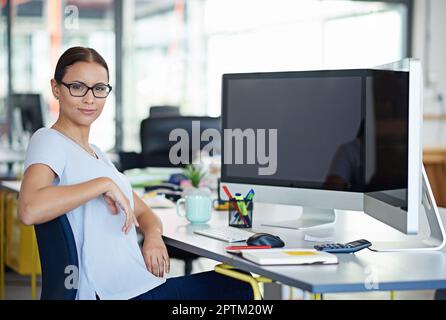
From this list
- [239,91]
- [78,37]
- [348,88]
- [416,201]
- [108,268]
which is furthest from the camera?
[78,37]

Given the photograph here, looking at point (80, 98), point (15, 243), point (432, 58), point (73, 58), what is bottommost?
point (15, 243)

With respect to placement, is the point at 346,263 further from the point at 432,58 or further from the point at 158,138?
the point at 432,58

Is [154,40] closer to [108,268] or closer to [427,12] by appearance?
[427,12]

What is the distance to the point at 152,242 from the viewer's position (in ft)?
7.81

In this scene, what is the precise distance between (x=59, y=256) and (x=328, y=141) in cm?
89

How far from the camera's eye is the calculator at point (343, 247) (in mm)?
2137

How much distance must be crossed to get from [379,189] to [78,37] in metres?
4.91

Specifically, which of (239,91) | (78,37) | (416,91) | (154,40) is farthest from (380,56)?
(416,91)

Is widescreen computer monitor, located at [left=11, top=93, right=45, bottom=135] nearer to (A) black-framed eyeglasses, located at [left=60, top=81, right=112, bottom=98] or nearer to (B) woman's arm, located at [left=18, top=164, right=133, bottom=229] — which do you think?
(A) black-framed eyeglasses, located at [left=60, top=81, right=112, bottom=98]

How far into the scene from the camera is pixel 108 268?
2.20 meters

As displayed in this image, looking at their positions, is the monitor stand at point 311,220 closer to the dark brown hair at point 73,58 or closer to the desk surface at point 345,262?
the desk surface at point 345,262

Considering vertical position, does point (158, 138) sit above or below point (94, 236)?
above

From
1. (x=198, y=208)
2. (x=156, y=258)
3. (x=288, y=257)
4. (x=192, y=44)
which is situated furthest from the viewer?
(x=192, y=44)

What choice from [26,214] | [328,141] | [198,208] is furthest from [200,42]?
[26,214]
